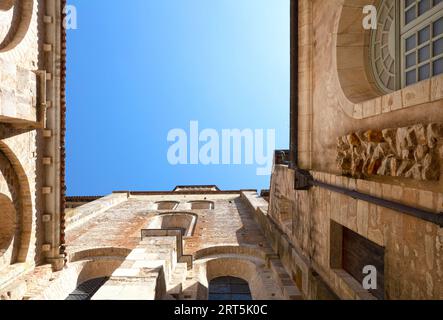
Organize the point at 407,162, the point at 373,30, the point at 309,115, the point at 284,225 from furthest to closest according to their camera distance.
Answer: the point at 284,225, the point at 309,115, the point at 373,30, the point at 407,162

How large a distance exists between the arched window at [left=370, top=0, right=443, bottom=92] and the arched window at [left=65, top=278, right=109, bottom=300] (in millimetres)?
8946

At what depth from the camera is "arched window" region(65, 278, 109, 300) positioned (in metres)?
8.07

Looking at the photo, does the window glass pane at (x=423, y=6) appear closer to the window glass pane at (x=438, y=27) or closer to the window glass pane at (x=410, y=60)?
the window glass pane at (x=438, y=27)

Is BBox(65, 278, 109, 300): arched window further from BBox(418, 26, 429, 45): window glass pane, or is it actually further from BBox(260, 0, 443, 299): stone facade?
BBox(418, 26, 429, 45): window glass pane

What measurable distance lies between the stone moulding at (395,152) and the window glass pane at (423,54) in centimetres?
118

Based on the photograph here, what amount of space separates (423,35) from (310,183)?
3.49 meters

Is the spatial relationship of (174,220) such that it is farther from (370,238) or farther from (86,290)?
(370,238)

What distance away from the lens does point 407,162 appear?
3395 mm

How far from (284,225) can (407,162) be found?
590 cm

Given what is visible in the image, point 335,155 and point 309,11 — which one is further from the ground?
point 309,11

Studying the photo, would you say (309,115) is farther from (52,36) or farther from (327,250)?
(52,36)

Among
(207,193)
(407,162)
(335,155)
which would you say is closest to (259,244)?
(335,155)

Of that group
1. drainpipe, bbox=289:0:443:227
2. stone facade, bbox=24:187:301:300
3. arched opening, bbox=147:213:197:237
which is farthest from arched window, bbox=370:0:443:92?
arched opening, bbox=147:213:197:237

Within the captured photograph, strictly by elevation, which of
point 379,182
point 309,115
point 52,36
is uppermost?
point 52,36
